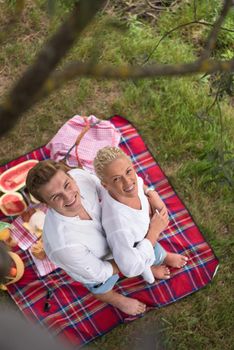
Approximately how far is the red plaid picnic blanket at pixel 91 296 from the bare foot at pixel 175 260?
0.16ft

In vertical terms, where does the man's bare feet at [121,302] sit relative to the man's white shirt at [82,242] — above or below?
below

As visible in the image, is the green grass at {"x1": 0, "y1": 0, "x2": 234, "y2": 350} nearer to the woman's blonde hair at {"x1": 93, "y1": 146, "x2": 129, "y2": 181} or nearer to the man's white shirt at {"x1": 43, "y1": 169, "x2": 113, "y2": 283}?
the man's white shirt at {"x1": 43, "y1": 169, "x2": 113, "y2": 283}

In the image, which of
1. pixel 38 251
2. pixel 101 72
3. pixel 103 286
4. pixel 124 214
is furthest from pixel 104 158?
pixel 101 72

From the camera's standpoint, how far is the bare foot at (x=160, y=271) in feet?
9.17

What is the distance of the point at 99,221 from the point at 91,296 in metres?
0.54

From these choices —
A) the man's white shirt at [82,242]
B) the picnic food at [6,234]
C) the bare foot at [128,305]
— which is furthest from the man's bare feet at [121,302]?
the picnic food at [6,234]

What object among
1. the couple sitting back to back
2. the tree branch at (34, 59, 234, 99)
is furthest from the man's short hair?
the tree branch at (34, 59, 234, 99)

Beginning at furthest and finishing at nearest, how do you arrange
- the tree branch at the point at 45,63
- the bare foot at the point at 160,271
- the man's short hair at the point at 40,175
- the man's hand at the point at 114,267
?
the bare foot at the point at 160,271, the man's hand at the point at 114,267, the man's short hair at the point at 40,175, the tree branch at the point at 45,63

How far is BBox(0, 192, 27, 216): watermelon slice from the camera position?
3057 mm

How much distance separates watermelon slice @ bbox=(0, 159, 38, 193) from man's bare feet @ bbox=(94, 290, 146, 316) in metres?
0.88

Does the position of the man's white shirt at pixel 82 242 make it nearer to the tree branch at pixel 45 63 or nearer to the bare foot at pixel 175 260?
the bare foot at pixel 175 260

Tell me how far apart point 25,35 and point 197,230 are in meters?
1.99

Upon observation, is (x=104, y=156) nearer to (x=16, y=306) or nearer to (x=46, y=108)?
(x=16, y=306)

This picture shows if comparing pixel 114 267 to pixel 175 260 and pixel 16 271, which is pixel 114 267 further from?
pixel 16 271
